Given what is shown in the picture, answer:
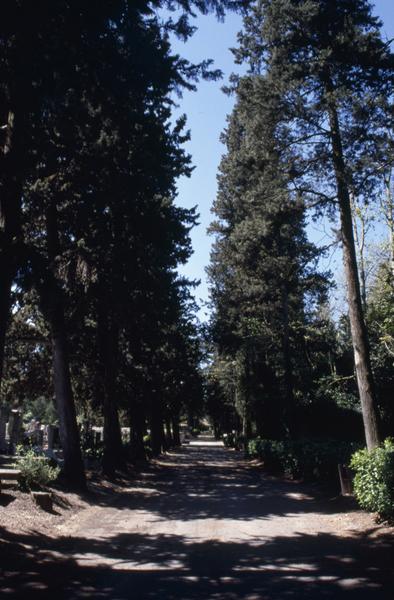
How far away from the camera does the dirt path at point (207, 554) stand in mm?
6332

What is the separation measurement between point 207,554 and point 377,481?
13.5 ft

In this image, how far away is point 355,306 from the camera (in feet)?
44.4

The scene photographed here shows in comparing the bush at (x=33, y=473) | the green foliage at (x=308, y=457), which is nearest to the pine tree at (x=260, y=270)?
the green foliage at (x=308, y=457)

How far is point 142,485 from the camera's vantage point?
19.8m

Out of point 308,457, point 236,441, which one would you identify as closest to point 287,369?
point 308,457

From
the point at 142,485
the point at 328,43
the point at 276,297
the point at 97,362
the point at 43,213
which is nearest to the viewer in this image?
the point at 328,43

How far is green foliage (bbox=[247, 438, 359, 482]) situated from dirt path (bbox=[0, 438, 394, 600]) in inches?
76.0

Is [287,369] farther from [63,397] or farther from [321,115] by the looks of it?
[321,115]

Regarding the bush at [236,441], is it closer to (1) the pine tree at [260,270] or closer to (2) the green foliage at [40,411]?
(1) the pine tree at [260,270]

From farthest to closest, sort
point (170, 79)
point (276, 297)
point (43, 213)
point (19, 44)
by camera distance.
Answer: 1. point (276, 297)
2. point (43, 213)
3. point (170, 79)
4. point (19, 44)

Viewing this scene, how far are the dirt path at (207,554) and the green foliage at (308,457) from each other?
6.33 ft

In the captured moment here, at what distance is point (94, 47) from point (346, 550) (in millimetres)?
10266

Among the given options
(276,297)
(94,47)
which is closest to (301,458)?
(276,297)

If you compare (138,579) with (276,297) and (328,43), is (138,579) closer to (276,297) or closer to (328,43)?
(328,43)
